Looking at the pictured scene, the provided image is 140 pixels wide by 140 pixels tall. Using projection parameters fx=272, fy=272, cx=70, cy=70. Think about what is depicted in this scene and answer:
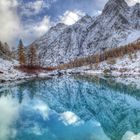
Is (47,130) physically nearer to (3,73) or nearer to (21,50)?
A: (3,73)

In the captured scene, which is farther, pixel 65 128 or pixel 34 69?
pixel 34 69

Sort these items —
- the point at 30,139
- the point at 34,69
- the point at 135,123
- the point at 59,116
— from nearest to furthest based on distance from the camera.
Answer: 1. the point at 30,139
2. the point at 135,123
3. the point at 59,116
4. the point at 34,69

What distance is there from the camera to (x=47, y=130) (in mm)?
29094

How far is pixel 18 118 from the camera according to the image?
35844 millimetres

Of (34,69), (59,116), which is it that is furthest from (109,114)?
(34,69)

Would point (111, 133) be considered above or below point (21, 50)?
below

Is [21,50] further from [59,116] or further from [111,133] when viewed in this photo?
[111,133]

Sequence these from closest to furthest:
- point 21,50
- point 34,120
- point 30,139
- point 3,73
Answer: point 30,139 < point 34,120 < point 3,73 < point 21,50

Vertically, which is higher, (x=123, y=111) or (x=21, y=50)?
(x=21, y=50)

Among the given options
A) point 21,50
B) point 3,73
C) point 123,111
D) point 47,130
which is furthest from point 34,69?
point 47,130

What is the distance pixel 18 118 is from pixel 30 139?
11341 millimetres

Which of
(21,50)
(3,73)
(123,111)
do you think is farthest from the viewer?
(21,50)

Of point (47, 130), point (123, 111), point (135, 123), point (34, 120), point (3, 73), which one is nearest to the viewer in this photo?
point (47, 130)

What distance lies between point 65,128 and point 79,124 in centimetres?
273
